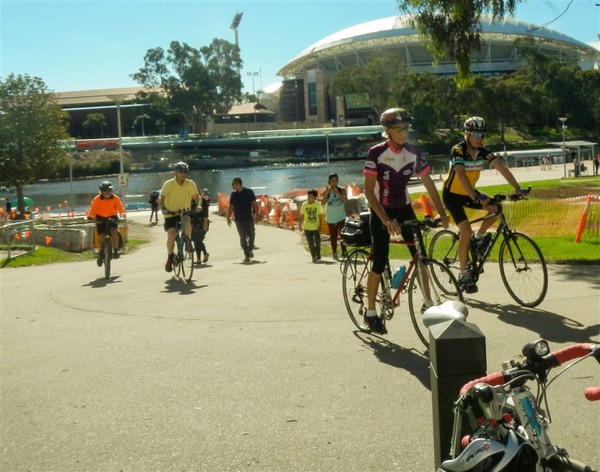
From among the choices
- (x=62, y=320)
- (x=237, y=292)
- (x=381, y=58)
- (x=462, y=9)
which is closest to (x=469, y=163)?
(x=237, y=292)

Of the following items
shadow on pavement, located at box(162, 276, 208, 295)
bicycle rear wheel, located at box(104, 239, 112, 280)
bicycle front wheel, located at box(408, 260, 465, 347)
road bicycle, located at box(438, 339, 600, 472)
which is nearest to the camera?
road bicycle, located at box(438, 339, 600, 472)

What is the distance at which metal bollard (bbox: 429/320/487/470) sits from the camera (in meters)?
3.61

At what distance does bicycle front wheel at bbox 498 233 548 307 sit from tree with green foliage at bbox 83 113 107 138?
137 metres

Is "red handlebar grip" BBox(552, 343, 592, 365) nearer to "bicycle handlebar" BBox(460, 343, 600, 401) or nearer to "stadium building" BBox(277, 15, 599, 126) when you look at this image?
"bicycle handlebar" BBox(460, 343, 600, 401)

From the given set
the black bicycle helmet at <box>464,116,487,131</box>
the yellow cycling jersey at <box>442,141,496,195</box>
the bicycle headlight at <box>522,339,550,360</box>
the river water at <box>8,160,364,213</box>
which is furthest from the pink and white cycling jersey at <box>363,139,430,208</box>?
the river water at <box>8,160,364,213</box>

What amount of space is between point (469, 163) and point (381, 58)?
316ft

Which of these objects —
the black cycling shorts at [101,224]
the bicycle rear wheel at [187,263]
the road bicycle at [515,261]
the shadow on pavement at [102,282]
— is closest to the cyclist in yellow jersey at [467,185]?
the road bicycle at [515,261]

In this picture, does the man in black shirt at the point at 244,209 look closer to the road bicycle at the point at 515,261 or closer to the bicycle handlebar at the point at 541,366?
the road bicycle at the point at 515,261

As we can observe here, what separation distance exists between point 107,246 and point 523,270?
309 inches

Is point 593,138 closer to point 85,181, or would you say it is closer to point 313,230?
point 85,181

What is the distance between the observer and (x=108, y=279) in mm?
13773

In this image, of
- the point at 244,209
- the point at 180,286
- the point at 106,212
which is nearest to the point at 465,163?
the point at 180,286

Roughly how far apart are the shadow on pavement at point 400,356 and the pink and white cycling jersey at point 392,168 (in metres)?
1.14

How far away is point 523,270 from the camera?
8.58 metres
